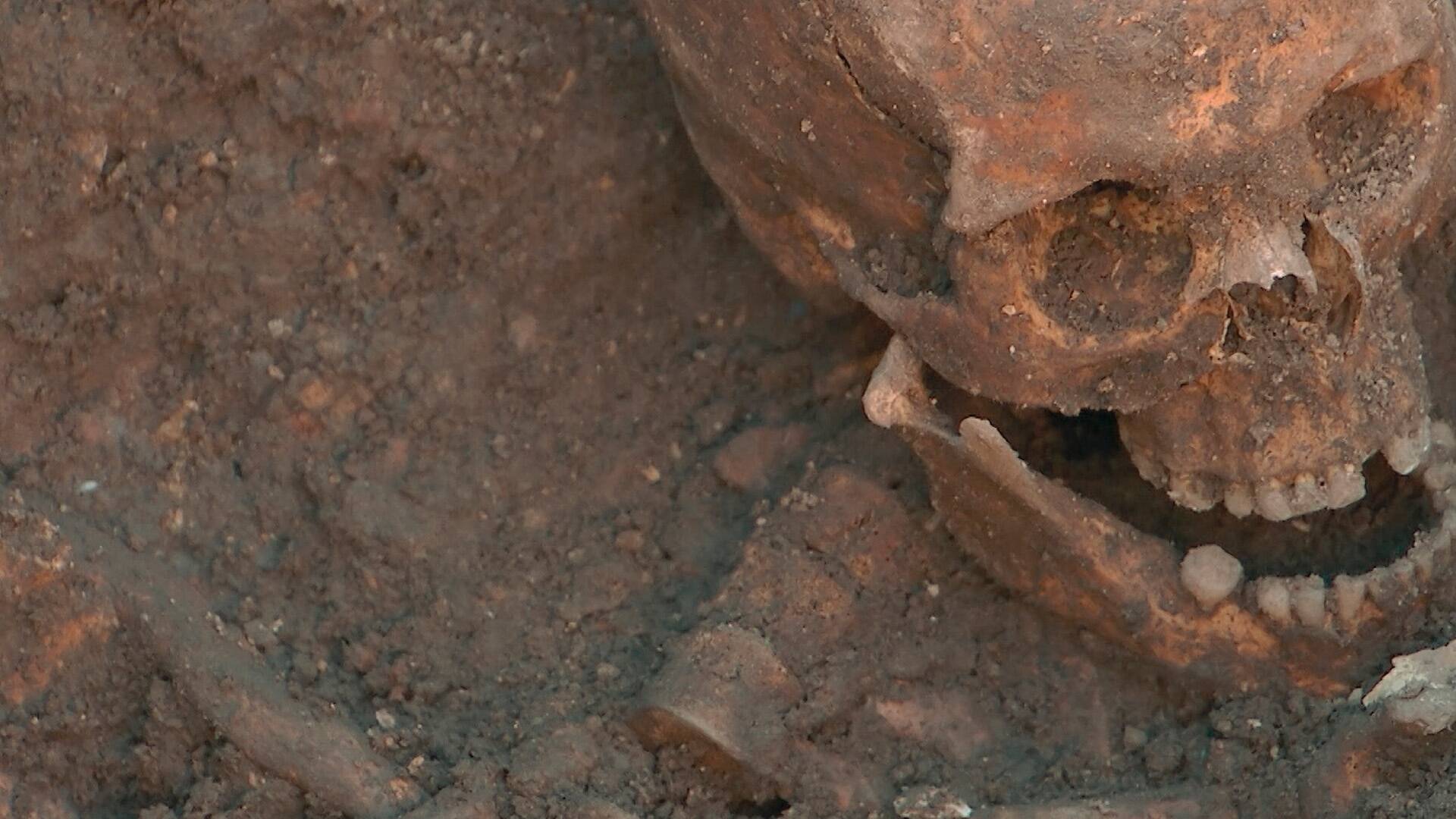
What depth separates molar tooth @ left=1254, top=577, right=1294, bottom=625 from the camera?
99.4 inches

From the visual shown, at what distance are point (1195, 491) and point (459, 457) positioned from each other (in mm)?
1123

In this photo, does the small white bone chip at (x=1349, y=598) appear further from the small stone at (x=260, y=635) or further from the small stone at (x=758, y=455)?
the small stone at (x=260, y=635)

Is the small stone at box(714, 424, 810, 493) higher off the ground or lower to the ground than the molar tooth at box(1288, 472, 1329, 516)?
lower

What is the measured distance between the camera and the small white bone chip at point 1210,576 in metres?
2.55

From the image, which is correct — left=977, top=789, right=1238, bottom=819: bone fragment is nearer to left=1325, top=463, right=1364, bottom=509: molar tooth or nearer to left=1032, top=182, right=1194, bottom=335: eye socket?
left=1325, top=463, right=1364, bottom=509: molar tooth

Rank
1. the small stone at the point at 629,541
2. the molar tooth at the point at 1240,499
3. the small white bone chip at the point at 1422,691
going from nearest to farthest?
the small white bone chip at the point at 1422,691 < the molar tooth at the point at 1240,499 < the small stone at the point at 629,541

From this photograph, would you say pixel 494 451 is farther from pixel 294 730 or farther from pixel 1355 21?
pixel 1355 21

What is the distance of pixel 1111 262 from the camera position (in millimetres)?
2436

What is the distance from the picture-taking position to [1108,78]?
Result: 2.12 meters

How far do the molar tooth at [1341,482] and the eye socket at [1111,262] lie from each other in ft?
1.14

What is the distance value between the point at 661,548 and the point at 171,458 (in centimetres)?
75

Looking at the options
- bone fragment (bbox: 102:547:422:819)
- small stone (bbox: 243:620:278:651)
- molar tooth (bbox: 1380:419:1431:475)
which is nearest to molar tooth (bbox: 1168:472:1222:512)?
molar tooth (bbox: 1380:419:1431:475)

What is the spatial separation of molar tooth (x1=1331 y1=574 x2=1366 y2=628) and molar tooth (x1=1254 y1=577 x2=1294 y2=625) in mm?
66

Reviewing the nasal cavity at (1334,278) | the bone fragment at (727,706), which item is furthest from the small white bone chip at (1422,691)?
the bone fragment at (727,706)
